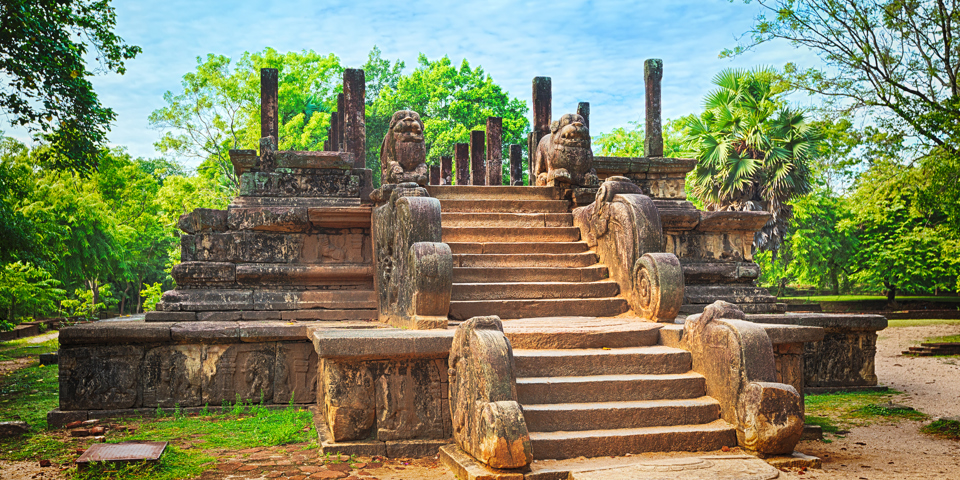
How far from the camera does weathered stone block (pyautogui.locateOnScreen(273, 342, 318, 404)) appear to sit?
21.0ft

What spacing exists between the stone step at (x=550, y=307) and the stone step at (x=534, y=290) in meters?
0.15

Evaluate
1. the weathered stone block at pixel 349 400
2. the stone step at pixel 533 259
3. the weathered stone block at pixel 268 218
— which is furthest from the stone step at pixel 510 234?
the weathered stone block at pixel 349 400

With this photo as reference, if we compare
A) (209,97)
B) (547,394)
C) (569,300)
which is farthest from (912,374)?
(209,97)

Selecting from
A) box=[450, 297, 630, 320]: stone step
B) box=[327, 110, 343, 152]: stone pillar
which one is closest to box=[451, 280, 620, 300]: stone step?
box=[450, 297, 630, 320]: stone step

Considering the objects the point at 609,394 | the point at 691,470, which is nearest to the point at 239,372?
the point at 609,394

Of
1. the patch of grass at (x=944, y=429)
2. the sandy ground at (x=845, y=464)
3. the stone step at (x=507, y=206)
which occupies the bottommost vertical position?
the patch of grass at (x=944, y=429)

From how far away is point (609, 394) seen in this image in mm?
4938

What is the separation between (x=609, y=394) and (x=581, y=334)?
578mm

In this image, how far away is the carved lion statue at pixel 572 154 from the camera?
7.79 meters

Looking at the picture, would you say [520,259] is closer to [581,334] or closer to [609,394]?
[581,334]

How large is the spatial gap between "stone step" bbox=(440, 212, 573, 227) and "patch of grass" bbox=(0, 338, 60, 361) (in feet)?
27.6

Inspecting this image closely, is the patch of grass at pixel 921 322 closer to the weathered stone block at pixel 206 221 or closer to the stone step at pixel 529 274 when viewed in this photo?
the stone step at pixel 529 274

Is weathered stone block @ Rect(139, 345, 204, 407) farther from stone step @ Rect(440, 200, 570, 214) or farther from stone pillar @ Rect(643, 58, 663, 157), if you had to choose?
stone pillar @ Rect(643, 58, 663, 157)

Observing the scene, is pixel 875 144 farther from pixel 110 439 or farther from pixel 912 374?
pixel 110 439
